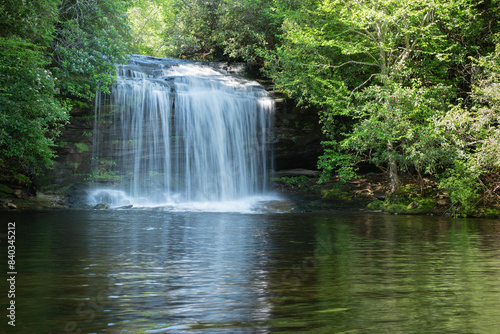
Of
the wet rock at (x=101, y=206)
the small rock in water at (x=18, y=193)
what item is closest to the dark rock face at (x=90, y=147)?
the wet rock at (x=101, y=206)

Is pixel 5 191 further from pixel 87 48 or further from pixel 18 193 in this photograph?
pixel 87 48

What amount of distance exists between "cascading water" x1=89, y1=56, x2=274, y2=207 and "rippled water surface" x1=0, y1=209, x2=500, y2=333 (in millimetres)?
13131

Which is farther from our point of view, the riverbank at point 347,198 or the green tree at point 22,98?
the riverbank at point 347,198

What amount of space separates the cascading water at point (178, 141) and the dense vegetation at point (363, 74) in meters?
2.17

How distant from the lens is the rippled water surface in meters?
3.91

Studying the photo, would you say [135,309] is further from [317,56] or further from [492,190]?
[317,56]

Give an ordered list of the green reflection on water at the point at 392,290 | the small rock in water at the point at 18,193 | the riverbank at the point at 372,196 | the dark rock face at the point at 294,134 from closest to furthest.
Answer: the green reflection on water at the point at 392,290 → the small rock in water at the point at 18,193 → the riverbank at the point at 372,196 → the dark rock face at the point at 294,134

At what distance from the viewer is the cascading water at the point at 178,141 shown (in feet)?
77.7

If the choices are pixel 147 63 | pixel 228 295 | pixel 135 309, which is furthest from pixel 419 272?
pixel 147 63

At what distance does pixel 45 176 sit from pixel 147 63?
9.33 m

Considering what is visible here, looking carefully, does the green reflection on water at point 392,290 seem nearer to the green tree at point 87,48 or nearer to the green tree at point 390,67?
the green tree at point 390,67

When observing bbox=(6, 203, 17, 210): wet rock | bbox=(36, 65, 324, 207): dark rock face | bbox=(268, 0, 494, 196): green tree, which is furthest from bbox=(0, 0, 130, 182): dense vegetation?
bbox=(268, 0, 494, 196): green tree

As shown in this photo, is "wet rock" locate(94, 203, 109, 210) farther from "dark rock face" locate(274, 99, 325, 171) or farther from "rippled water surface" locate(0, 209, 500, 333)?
"dark rock face" locate(274, 99, 325, 171)

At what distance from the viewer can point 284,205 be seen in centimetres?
2152
